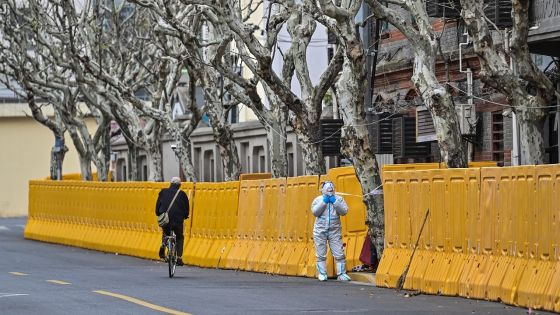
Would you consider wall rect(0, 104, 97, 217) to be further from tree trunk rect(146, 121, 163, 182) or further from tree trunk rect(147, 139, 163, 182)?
tree trunk rect(147, 139, 163, 182)

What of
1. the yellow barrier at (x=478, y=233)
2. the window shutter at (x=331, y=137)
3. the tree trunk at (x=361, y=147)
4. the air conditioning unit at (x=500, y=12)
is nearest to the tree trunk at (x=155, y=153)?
the window shutter at (x=331, y=137)

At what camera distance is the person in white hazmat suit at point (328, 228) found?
80.5 ft

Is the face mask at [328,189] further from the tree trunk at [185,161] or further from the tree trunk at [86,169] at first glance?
the tree trunk at [86,169]

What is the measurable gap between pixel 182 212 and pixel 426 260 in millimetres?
7148

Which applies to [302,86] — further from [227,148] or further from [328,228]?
[227,148]

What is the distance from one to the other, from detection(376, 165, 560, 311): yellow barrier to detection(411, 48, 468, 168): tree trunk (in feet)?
2.93

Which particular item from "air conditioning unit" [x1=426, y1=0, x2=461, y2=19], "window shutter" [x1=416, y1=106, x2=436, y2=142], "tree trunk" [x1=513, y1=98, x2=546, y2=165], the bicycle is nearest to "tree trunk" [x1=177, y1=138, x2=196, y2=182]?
"window shutter" [x1=416, y1=106, x2=436, y2=142]

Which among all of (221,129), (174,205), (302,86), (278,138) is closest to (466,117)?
(278,138)

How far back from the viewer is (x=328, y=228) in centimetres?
2470

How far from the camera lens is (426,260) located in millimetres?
21641

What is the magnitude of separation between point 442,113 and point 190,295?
5.15 m

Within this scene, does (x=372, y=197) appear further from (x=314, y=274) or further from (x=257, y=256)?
(x=257, y=256)

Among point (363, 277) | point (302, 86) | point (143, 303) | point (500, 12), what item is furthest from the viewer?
point (302, 86)

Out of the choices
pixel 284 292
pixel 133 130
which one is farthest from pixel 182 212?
pixel 133 130
